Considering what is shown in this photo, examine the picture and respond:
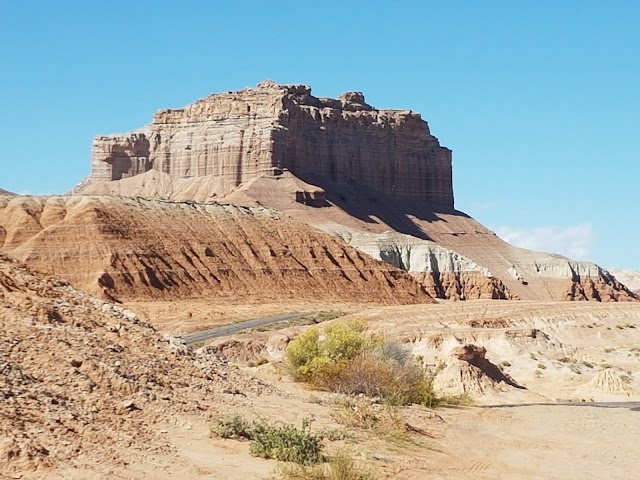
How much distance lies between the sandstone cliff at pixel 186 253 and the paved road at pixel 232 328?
531 inches

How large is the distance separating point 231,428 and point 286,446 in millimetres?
1093

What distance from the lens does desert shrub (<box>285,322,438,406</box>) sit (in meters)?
25.1

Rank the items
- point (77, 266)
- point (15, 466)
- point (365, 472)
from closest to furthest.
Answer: point (15, 466) < point (365, 472) < point (77, 266)

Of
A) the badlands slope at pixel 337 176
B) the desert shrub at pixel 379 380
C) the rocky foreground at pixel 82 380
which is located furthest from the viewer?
the badlands slope at pixel 337 176

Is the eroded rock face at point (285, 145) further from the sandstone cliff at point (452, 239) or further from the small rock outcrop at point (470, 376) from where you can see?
the small rock outcrop at point (470, 376)

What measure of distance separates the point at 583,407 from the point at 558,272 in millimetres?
121172

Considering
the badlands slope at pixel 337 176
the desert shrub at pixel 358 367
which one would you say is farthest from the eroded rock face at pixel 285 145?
the desert shrub at pixel 358 367

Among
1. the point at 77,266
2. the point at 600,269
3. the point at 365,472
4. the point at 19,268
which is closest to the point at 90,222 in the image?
the point at 77,266

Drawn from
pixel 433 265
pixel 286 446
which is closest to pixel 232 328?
pixel 286 446

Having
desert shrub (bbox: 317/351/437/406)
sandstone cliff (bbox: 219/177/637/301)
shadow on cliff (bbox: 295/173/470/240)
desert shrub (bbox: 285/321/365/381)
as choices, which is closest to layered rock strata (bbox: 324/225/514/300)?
sandstone cliff (bbox: 219/177/637/301)

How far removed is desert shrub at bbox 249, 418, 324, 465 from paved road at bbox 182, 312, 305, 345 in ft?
118

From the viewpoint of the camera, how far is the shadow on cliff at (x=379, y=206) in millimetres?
155875

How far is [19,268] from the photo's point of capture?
20.0 metres

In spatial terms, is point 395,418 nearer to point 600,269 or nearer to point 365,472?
point 365,472
